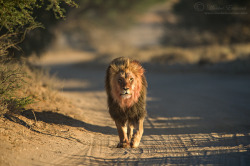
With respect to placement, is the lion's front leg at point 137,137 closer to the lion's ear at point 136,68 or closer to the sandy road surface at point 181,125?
the sandy road surface at point 181,125

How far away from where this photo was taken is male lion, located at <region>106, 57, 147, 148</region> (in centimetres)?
541

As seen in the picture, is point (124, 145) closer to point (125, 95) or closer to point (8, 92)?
point (125, 95)

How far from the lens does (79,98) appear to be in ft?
34.9

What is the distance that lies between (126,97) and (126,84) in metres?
0.24

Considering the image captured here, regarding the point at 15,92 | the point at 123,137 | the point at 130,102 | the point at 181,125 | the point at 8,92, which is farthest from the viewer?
the point at 181,125

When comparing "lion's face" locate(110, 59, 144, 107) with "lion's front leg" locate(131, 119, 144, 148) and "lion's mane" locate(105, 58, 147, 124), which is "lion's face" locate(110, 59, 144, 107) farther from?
"lion's front leg" locate(131, 119, 144, 148)

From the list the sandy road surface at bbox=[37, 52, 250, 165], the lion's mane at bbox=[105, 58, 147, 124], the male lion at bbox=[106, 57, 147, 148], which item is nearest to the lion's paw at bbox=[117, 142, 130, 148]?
the male lion at bbox=[106, 57, 147, 148]

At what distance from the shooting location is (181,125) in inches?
281

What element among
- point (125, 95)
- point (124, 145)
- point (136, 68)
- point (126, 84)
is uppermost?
point (136, 68)

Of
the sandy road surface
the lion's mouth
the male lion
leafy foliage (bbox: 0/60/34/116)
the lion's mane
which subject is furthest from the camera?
leafy foliage (bbox: 0/60/34/116)

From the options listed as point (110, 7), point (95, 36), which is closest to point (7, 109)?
point (110, 7)

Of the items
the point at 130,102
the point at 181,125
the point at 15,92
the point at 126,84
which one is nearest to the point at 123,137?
the point at 130,102

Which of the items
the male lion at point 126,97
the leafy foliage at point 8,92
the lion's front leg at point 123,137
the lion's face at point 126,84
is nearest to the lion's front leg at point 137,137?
the male lion at point 126,97

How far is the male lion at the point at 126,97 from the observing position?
A: 5406 millimetres
